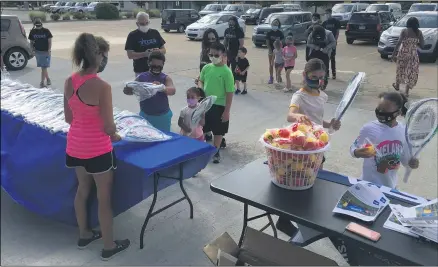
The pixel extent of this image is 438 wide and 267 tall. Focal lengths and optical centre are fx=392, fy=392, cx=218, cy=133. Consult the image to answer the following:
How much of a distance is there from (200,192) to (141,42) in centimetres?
242

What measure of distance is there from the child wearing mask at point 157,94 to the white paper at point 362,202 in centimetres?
224

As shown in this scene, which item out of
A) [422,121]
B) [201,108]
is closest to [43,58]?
[201,108]

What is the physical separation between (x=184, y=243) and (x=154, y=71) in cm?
177

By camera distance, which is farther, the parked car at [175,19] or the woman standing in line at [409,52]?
the parked car at [175,19]

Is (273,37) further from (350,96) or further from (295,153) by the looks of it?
(295,153)

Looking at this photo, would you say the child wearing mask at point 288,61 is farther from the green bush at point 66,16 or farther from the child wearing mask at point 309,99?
the green bush at point 66,16

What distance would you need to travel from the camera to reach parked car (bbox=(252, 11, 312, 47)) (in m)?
17.4

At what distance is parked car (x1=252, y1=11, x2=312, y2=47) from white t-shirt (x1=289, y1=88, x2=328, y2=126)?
572 inches

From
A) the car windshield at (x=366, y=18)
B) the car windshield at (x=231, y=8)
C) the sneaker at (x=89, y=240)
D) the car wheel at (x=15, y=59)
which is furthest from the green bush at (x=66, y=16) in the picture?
the sneaker at (x=89, y=240)

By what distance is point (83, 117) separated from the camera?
262 centimetres

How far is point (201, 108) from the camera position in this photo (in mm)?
3967

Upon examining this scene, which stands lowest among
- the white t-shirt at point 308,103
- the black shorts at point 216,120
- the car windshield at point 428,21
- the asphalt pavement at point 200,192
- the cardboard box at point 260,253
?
the asphalt pavement at point 200,192

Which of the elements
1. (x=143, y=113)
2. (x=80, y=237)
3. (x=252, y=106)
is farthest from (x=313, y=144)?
(x=252, y=106)

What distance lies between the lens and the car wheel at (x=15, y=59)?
431 inches
